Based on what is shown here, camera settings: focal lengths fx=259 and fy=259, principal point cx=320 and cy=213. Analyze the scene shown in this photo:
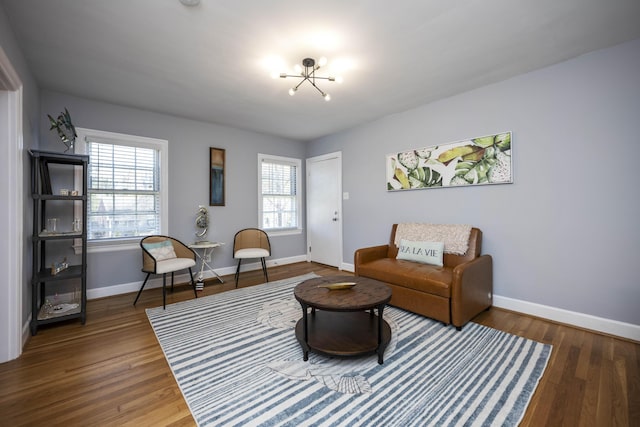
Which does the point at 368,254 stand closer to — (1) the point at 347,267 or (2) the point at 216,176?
(1) the point at 347,267

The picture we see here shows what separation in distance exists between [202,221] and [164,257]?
878mm

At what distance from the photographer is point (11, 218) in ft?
6.35

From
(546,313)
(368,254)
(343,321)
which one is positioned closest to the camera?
(343,321)

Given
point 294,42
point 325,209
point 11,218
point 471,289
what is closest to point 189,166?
point 11,218

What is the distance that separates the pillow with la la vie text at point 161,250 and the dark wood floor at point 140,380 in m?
0.86

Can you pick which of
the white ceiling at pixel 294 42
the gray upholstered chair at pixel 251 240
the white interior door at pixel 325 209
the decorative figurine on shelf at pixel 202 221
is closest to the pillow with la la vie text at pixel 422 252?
the white interior door at pixel 325 209

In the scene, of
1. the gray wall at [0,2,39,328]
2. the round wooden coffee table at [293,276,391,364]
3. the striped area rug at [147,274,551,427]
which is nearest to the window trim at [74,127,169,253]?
the gray wall at [0,2,39,328]

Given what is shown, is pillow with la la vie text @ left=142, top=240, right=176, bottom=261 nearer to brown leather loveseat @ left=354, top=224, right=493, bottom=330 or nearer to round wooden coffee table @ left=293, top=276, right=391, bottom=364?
round wooden coffee table @ left=293, top=276, right=391, bottom=364

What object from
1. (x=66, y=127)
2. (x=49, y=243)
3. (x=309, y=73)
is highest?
(x=309, y=73)

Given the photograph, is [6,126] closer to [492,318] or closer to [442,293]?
[442,293]

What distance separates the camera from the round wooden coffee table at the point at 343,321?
183 cm

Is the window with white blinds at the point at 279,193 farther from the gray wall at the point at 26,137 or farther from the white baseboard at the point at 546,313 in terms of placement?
the gray wall at the point at 26,137

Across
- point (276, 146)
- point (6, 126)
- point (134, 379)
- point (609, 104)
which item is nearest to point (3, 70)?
point (6, 126)

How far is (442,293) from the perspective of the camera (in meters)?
2.38
